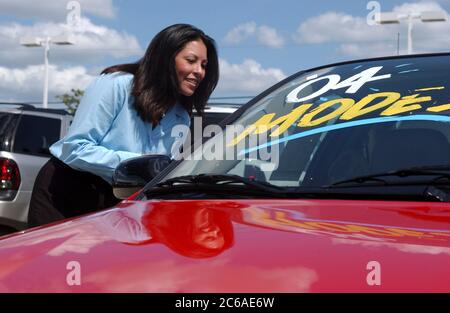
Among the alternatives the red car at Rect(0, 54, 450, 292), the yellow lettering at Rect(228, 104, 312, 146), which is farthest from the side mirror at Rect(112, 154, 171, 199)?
the yellow lettering at Rect(228, 104, 312, 146)

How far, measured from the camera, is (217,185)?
7.59ft

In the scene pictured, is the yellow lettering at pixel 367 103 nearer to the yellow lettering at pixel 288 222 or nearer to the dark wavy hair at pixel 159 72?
the yellow lettering at pixel 288 222

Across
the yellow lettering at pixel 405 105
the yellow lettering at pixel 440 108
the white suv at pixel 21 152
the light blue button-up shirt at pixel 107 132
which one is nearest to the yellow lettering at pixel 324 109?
the yellow lettering at pixel 405 105

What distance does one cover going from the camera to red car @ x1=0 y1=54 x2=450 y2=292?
147 cm

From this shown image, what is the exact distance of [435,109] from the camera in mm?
2465

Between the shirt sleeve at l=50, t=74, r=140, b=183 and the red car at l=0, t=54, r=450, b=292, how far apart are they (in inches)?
21.1

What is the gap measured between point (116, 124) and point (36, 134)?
181 inches

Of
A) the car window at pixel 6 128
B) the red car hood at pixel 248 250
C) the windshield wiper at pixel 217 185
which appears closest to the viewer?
the red car hood at pixel 248 250

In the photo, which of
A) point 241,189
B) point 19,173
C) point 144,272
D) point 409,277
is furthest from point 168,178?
point 19,173

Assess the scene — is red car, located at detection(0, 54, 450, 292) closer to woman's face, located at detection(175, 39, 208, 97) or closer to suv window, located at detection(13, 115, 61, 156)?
woman's face, located at detection(175, 39, 208, 97)

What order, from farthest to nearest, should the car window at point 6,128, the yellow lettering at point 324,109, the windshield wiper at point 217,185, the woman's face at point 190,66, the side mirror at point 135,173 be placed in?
the car window at point 6,128 < the woman's face at point 190,66 < the side mirror at point 135,173 < the yellow lettering at point 324,109 < the windshield wiper at point 217,185

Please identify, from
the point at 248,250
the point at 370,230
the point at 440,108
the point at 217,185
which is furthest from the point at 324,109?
the point at 248,250

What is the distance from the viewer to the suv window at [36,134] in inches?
296

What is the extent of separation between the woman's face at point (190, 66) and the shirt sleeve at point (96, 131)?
0.29 meters
